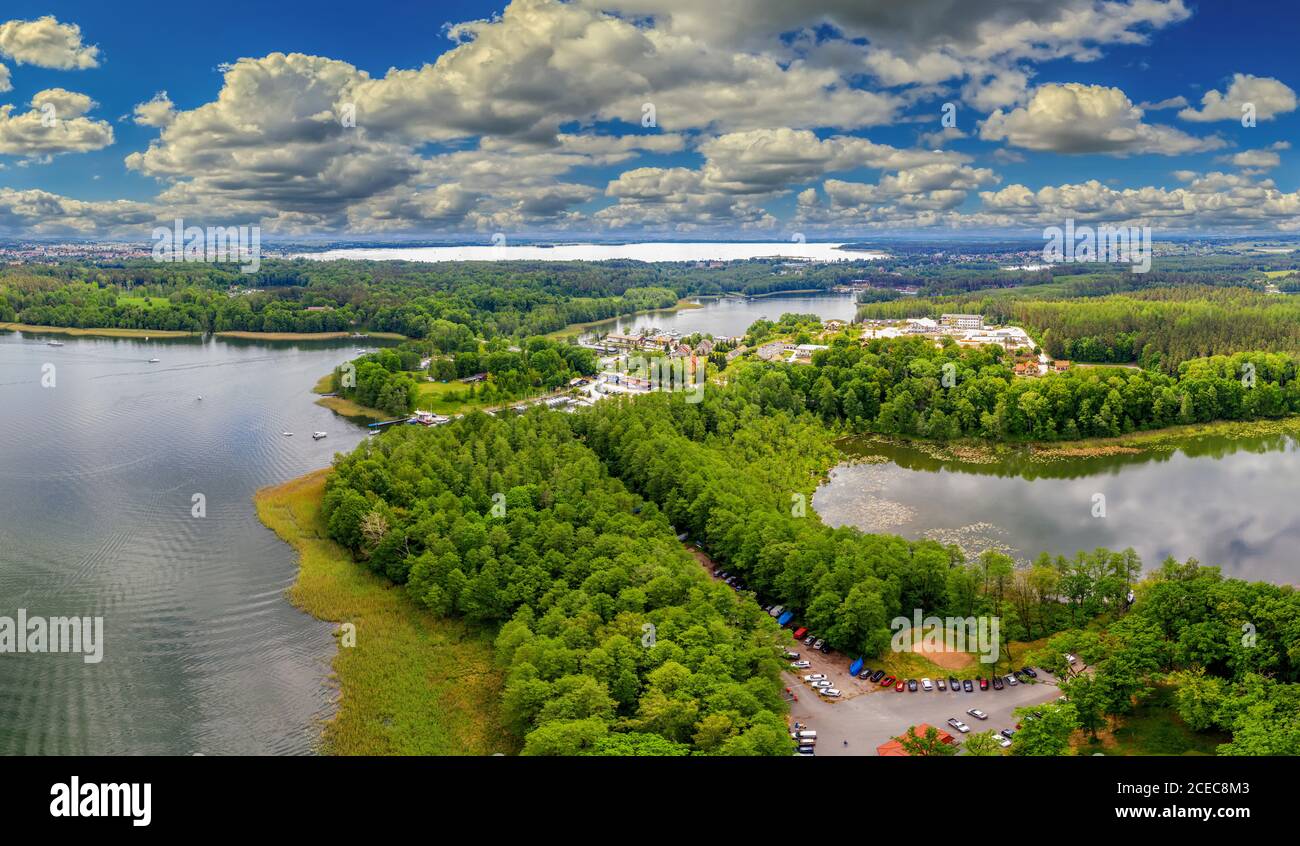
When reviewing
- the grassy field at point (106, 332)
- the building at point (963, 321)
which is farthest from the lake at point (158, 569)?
the building at point (963, 321)

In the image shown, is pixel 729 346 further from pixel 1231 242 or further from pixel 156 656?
pixel 1231 242

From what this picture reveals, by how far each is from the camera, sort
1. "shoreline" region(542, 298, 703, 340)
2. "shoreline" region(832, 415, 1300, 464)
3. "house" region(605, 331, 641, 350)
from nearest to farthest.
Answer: "shoreline" region(832, 415, 1300, 464), "house" region(605, 331, 641, 350), "shoreline" region(542, 298, 703, 340)

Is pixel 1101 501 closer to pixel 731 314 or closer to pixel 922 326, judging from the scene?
pixel 922 326

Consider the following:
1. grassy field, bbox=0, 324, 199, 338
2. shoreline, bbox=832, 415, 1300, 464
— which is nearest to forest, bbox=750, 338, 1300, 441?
shoreline, bbox=832, 415, 1300, 464

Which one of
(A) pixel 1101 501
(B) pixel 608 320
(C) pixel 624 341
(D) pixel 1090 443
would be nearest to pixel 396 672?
(A) pixel 1101 501

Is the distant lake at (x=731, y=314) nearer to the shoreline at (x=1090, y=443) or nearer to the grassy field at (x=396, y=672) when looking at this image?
the shoreline at (x=1090, y=443)

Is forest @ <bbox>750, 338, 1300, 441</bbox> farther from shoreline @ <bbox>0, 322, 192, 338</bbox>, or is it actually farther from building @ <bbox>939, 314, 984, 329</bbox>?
shoreline @ <bbox>0, 322, 192, 338</bbox>
